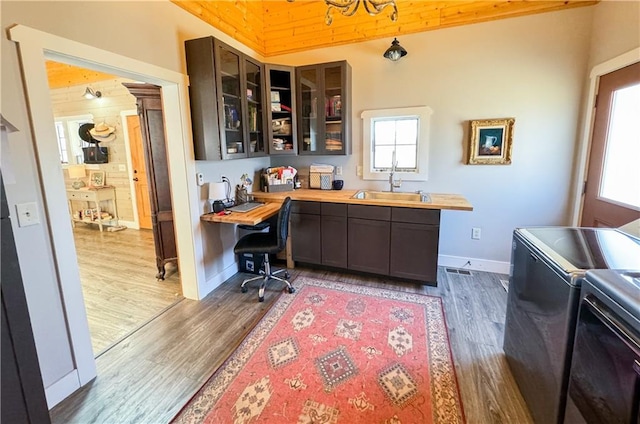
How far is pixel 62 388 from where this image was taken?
173cm

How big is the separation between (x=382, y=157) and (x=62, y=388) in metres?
3.42

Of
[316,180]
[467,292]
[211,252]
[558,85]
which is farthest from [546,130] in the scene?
[211,252]

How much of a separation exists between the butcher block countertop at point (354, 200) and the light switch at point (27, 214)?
6.66ft

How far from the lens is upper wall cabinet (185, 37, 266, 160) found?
253cm

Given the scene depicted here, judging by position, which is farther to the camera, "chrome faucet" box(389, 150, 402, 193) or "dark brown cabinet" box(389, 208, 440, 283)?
"chrome faucet" box(389, 150, 402, 193)

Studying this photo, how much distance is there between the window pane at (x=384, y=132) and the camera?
3.45 m

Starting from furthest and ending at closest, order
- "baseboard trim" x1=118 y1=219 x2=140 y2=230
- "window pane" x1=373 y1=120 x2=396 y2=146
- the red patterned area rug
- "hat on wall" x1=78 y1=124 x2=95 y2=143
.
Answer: "baseboard trim" x1=118 y1=219 x2=140 y2=230 < "hat on wall" x1=78 y1=124 x2=95 y2=143 < "window pane" x1=373 y1=120 x2=396 y2=146 < the red patterned area rug

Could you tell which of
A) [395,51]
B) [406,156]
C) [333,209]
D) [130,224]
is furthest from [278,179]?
[130,224]

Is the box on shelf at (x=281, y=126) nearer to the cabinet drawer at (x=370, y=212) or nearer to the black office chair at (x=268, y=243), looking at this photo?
the black office chair at (x=268, y=243)

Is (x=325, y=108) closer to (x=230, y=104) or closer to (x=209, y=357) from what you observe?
(x=230, y=104)

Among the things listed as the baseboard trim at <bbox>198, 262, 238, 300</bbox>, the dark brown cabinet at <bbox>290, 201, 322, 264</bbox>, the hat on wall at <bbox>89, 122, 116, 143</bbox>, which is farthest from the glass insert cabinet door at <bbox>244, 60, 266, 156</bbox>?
the hat on wall at <bbox>89, 122, 116, 143</bbox>

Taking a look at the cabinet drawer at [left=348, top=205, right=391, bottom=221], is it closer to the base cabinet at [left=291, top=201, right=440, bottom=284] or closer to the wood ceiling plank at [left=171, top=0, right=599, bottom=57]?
the base cabinet at [left=291, top=201, right=440, bottom=284]

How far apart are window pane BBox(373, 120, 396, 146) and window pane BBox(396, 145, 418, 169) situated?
0.48 feet

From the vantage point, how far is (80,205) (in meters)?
5.69
